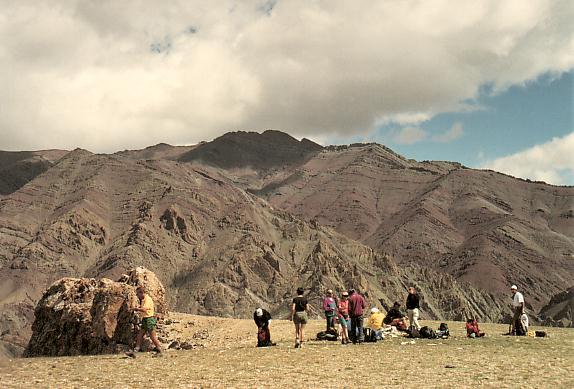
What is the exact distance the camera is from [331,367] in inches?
583

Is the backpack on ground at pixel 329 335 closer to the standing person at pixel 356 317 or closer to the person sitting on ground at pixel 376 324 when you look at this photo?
the standing person at pixel 356 317

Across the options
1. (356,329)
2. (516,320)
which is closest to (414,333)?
(356,329)

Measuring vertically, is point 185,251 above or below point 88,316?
above

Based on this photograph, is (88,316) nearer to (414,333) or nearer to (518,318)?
(414,333)

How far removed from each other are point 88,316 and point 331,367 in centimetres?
1471

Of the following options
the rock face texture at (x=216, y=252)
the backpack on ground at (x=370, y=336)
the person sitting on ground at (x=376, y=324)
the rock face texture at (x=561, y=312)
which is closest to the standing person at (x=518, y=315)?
the person sitting on ground at (x=376, y=324)

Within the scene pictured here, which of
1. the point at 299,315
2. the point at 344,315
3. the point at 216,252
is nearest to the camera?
the point at 299,315

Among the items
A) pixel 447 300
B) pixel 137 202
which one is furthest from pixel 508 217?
pixel 137 202

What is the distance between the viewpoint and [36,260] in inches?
5290

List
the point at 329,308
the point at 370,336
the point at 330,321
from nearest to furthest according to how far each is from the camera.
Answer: the point at 370,336, the point at 329,308, the point at 330,321

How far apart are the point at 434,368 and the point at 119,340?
14.6 metres

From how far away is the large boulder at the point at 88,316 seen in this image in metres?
24.1

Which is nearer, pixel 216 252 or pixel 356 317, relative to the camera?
Result: pixel 356 317

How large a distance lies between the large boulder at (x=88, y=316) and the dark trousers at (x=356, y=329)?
30.2ft
